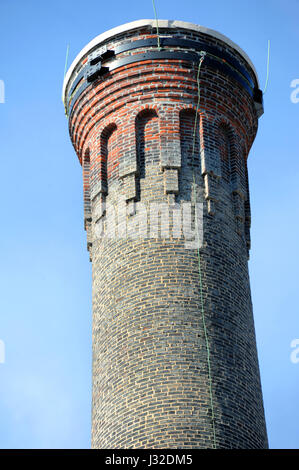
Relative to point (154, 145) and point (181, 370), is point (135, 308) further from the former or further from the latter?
point (154, 145)

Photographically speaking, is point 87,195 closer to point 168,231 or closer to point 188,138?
point 188,138

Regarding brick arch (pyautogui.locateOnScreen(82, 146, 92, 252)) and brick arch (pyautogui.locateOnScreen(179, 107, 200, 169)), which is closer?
brick arch (pyautogui.locateOnScreen(179, 107, 200, 169))

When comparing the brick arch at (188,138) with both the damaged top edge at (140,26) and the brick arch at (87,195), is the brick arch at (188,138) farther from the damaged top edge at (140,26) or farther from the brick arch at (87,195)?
the brick arch at (87,195)

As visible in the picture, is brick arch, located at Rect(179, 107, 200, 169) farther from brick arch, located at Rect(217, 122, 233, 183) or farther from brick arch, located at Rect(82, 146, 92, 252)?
brick arch, located at Rect(82, 146, 92, 252)

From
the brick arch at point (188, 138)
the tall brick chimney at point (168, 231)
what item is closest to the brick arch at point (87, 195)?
the tall brick chimney at point (168, 231)

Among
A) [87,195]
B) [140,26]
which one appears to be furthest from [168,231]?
[140,26]

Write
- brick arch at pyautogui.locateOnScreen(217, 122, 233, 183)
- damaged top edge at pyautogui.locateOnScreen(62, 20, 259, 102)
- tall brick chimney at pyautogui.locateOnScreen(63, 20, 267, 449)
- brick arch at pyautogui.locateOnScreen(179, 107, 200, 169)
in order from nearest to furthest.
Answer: tall brick chimney at pyautogui.locateOnScreen(63, 20, 267, 449), brick arch at pyautogui.locateOnScreen(179, 107, 200, 169), brick arch at pyautogui.locateOnScreen(217, 122, 233, 183), damaged top edge at pyautogui.locateOnScreen(62, 20, 259, 102)

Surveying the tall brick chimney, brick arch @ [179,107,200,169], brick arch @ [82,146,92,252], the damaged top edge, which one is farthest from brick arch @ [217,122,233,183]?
brick arch @ [82,146,92,252]

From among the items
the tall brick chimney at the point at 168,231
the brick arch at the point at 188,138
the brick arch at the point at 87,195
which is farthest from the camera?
the brick arch at the point at 87,195

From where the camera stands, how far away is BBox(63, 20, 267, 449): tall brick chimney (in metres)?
22.4

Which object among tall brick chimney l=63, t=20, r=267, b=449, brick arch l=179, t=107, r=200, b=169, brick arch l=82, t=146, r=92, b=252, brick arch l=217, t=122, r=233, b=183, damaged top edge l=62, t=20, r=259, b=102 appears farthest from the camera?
damaged top edge l=62, t=20, r=259, b=102

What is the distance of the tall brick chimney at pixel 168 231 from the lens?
22422mm

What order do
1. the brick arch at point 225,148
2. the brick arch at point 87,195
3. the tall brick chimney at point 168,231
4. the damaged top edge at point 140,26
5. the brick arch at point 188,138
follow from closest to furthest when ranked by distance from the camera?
the tall brick chimney at point 168,231
the brick arch at point 188,138
the brick arch at point 225,148
the brick arch at point 87,195
the damaged top edge at point 140,26
